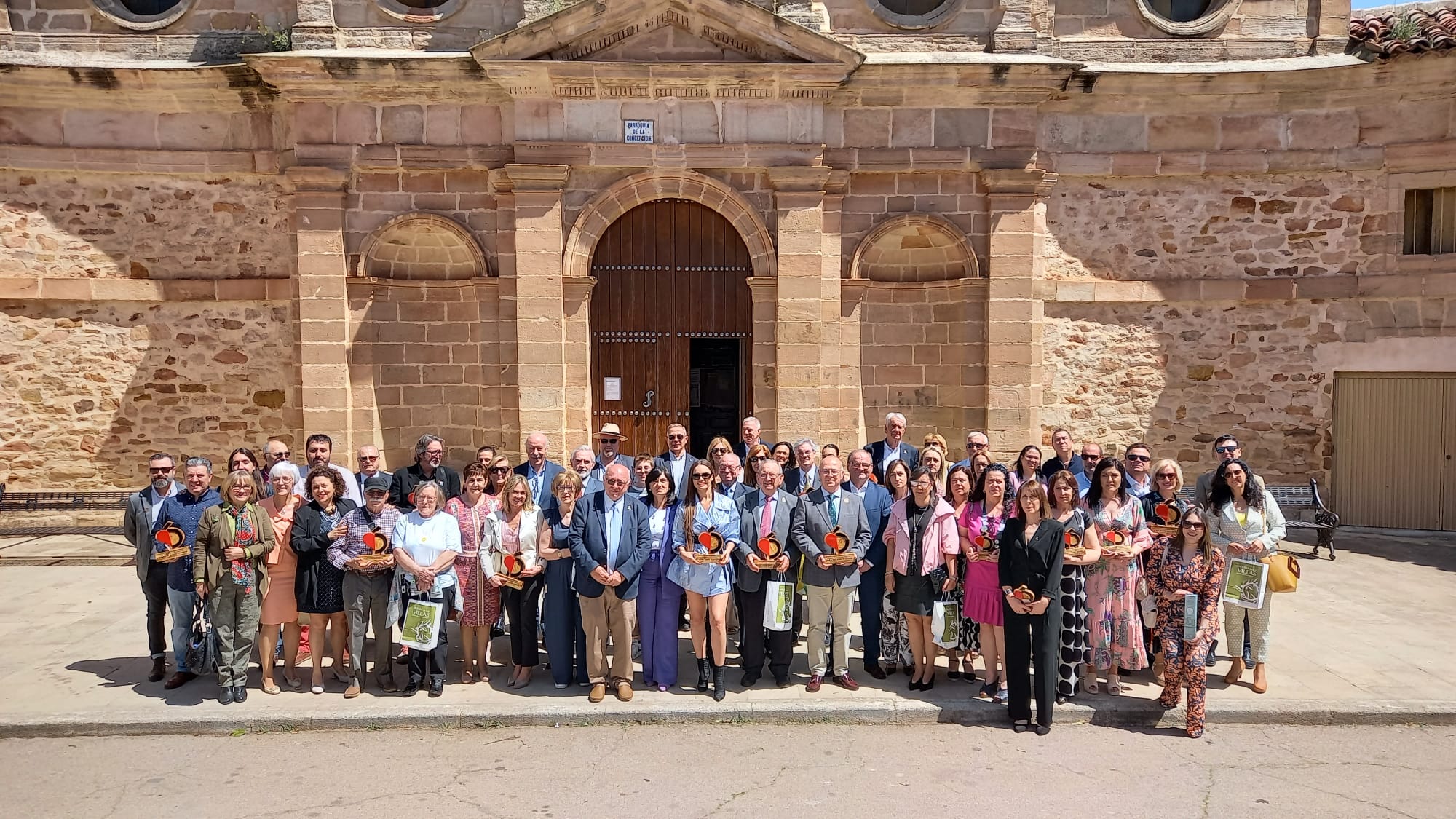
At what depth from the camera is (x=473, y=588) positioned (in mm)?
6859

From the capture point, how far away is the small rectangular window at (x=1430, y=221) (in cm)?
1181

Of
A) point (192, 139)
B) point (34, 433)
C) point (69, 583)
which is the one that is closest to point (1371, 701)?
point (69, 583)

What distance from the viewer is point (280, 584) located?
6652 mm

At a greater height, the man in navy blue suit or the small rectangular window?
the small rectangular window

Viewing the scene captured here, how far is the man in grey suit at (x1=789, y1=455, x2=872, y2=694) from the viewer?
6.80 m

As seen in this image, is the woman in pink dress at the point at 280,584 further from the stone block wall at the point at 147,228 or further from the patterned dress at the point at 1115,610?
the stone block wall at the point at 147,228

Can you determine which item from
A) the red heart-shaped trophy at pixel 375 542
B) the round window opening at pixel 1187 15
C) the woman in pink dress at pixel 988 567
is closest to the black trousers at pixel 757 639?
the woman in pink dress at pixel 988 567

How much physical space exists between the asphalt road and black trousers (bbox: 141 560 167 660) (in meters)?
0.91

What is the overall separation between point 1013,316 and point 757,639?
643cm

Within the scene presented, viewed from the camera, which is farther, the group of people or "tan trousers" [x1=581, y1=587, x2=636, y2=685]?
"tan trousers" [x1=581, y1=587, x2=636, y2=685]

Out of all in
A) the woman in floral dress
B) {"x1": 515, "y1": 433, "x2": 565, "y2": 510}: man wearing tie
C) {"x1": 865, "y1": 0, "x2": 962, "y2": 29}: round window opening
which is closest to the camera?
the woman in floral dress

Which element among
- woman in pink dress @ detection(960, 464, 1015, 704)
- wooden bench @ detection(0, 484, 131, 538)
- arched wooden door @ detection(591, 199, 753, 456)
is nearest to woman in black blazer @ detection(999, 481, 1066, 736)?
woman in pink dress @ detection(960, 464, 1015, 704)

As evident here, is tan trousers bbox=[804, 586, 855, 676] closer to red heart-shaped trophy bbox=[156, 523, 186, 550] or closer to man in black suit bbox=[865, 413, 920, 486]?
man in black suit bbox=[865, 413, 920, 486]

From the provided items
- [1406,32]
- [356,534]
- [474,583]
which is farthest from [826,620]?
[1406,32]
